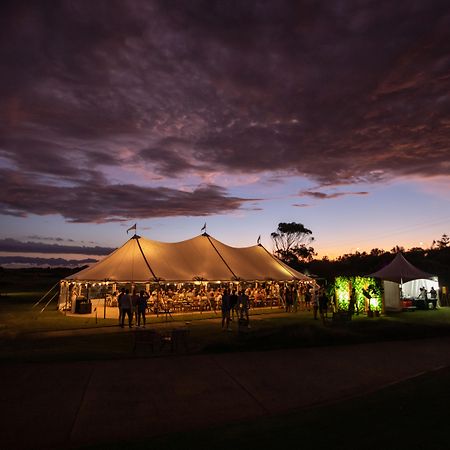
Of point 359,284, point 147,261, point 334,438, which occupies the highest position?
point 147,261

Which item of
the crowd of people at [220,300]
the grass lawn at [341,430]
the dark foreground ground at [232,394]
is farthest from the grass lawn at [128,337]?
the grass lawn at [341,430]

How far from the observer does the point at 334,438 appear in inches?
174

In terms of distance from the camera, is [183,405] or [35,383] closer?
[183,405]

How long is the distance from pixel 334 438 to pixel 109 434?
2548mm

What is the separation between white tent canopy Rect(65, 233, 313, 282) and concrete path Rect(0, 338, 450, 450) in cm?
1090

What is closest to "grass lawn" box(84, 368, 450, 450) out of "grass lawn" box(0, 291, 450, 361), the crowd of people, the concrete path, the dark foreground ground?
the dark foreground ground

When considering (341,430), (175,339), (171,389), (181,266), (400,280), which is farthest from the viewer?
(400,280)

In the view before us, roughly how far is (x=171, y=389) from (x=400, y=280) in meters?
20.2

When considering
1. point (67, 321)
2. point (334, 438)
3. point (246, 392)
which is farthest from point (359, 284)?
point (334, 438)

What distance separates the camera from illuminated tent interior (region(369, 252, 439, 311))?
68.8 ft

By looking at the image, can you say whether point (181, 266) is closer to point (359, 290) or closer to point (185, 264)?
point (185, 264)

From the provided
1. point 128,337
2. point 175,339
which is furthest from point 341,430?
point 128,337

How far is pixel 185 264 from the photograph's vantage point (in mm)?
21312

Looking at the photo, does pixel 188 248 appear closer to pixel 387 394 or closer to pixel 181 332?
pixel 181 332
